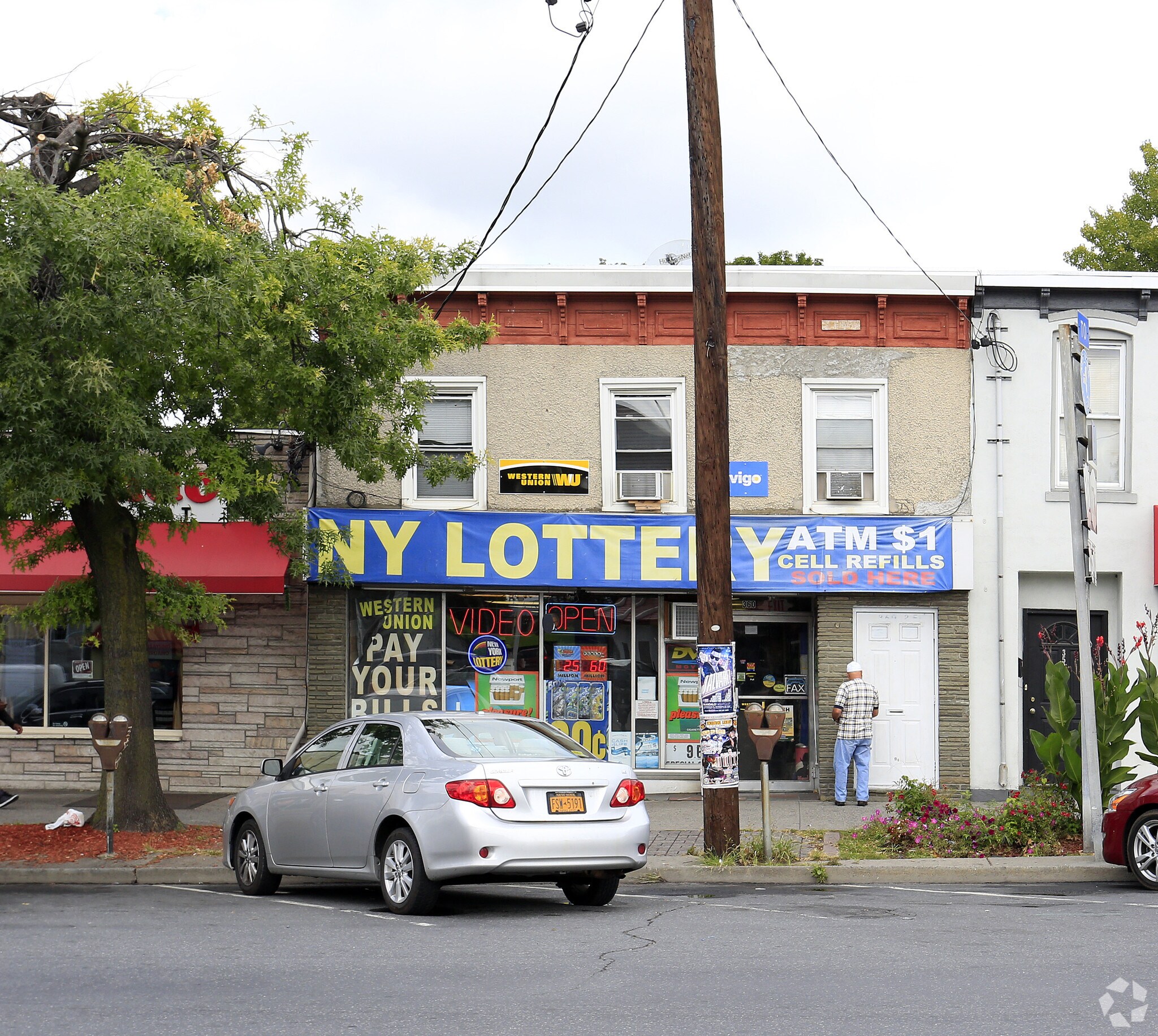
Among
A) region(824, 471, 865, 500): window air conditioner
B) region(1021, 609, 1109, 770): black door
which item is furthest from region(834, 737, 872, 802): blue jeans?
region(824, 471, 865, 500): window air conditioner

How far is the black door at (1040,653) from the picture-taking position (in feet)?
57.9

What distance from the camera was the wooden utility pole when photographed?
12.2m

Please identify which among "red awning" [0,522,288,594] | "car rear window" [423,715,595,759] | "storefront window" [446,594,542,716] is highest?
"red awning" [0,522,288,594]

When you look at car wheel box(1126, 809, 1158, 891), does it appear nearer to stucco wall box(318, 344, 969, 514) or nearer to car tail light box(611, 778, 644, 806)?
car tail light box(611, 778, 644, 806)

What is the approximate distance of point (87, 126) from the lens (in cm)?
1312

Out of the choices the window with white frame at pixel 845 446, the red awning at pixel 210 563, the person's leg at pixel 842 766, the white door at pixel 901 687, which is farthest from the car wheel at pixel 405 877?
the window with white frame at pixel 845 446

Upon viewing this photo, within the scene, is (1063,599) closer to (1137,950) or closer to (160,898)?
(1137,950)

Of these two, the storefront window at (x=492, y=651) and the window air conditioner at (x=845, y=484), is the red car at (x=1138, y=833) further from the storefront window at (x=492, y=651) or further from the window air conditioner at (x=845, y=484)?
the storefront window at (x=492, y=651)

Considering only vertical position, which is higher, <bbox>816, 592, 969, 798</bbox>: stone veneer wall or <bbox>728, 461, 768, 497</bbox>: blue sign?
<bbox>728, 461, 768, 497</bbox>: blue sign

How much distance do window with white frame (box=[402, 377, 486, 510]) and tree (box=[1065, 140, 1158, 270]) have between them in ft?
57.8

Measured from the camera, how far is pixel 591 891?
32.4ft

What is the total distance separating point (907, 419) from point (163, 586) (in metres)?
9.43

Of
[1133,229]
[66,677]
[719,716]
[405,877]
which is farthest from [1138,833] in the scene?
[1133,229]

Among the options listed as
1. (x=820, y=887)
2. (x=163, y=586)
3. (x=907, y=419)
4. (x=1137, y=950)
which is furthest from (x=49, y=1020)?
(x=907, y=419)
